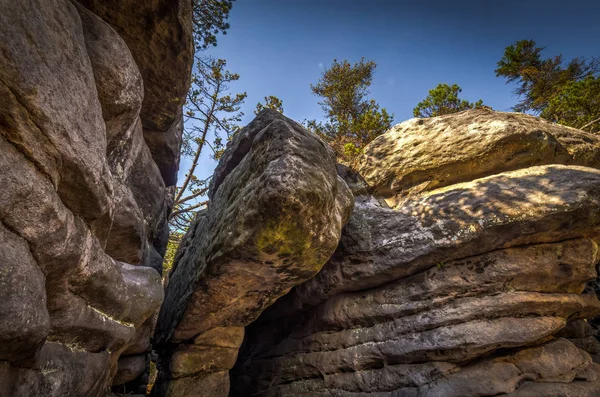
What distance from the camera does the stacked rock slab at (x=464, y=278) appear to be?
17.2 feet

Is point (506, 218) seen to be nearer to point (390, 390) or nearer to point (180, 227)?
point (390, 390)

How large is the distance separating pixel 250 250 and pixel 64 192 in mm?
2714

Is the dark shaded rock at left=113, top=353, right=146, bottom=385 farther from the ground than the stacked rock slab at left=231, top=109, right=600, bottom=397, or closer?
closer

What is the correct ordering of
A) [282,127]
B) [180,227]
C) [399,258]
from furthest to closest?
[180,227] → [399,258] → [282,127]

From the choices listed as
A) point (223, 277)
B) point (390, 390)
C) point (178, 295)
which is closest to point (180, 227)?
point (178, 295)

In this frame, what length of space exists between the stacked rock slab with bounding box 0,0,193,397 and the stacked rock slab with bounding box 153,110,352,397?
147 centimetres

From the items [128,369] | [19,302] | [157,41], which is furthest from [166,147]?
[19,302]

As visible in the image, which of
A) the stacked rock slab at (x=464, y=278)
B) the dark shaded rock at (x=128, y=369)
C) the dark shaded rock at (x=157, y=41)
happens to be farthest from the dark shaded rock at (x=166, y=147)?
the stacked rock slab at (x=464, y=278)

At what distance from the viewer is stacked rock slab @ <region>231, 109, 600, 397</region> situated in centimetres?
524

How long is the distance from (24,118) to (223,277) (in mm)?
4046

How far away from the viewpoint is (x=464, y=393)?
4.89 metres

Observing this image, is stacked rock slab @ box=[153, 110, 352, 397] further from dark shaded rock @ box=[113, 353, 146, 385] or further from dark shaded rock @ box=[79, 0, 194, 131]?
dark shaded rock @ box=[79, 0, 194, 131]

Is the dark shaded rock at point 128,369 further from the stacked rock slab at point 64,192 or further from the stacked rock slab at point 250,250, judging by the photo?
the stacked rock slab at point 64,192

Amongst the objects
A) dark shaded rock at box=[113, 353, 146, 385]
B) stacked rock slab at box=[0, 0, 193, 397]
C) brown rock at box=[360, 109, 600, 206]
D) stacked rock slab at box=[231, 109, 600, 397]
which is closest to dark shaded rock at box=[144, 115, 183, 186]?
stacked rock slab at box=[0, 0, 193, 397]
